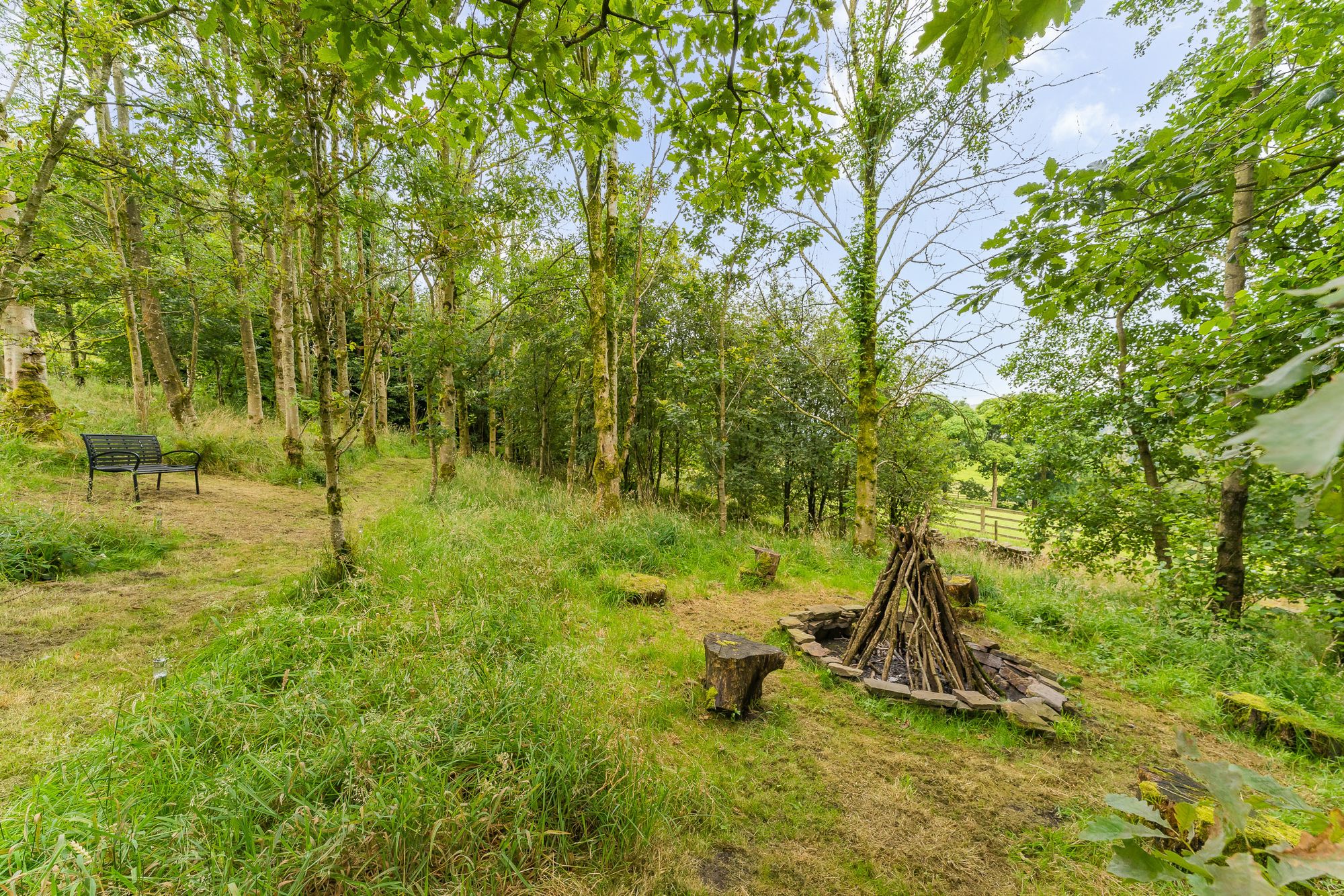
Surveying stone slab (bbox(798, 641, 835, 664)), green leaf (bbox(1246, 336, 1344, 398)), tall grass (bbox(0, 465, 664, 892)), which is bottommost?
stone slab (bbox(798, 641, 835, 664))

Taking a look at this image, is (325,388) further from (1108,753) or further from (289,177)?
(1108,753)

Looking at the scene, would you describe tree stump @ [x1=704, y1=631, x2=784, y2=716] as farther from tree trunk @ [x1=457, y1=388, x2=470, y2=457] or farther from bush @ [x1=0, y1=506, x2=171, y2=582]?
tree trunk @ [x1=457, y1=388, x2=470, y2=457]

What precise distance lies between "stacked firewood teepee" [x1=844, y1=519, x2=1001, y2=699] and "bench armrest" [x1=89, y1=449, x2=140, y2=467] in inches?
361

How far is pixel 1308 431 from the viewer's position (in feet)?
1.97

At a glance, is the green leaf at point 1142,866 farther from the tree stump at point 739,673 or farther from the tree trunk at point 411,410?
the tree trunk at point 411,410

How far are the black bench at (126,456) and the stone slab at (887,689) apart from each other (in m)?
8.76

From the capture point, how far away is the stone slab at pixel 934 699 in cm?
397

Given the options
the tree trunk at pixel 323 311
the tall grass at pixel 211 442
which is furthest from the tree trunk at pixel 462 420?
the tree trunk at pixel 323 311

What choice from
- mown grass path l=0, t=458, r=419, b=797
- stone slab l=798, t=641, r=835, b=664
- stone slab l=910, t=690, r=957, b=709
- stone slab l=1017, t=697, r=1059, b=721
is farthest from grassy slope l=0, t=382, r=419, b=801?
stone slab l=1017, t=697, r=1059, b=721

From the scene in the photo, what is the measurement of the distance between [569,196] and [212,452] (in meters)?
Answer: 8.49

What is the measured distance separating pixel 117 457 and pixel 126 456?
8cm

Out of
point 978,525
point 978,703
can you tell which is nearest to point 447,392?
point 978,703

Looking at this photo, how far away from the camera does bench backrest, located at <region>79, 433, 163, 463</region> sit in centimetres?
600

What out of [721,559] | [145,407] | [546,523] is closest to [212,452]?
[145,407]
